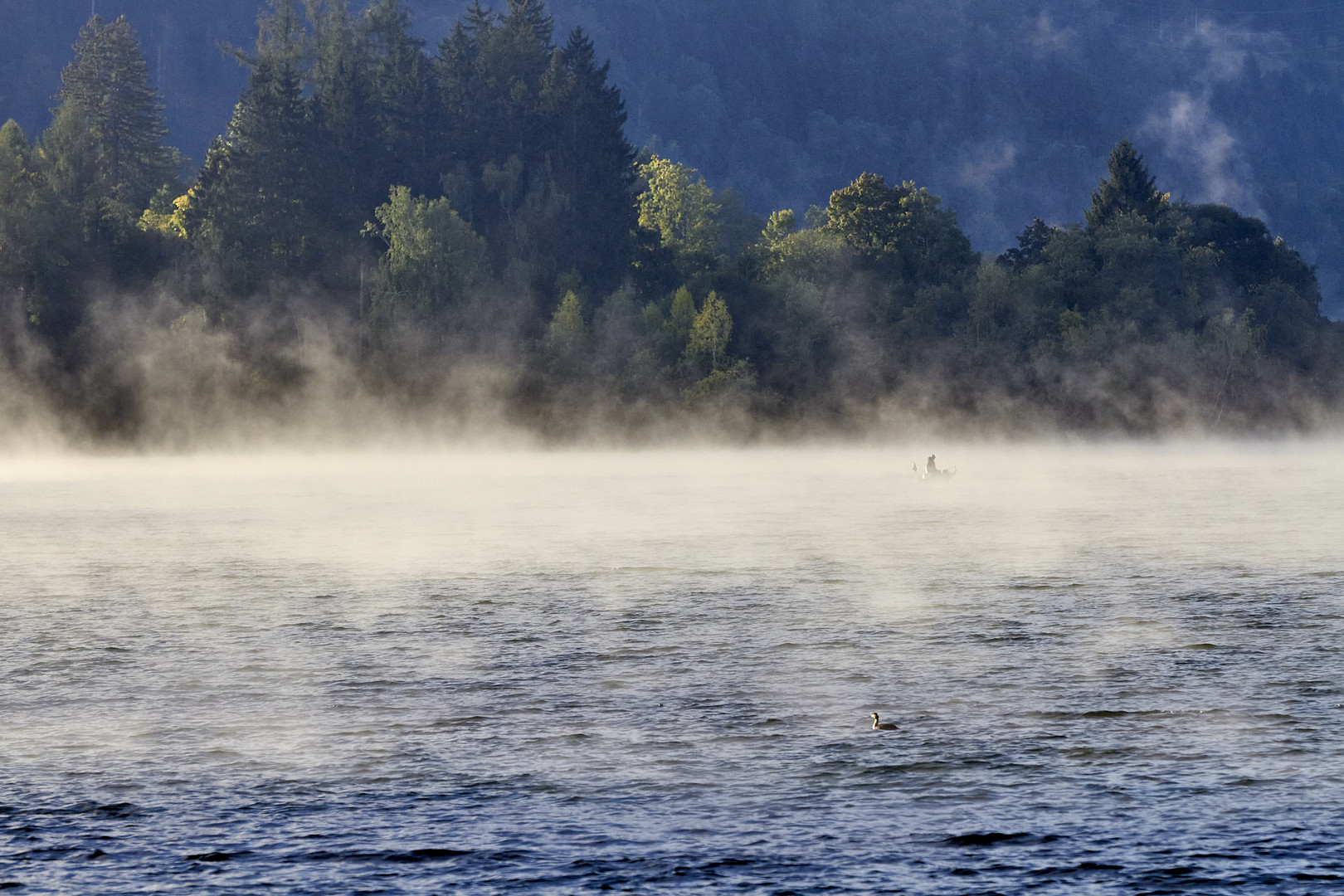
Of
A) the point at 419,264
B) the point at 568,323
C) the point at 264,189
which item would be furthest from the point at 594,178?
the point at 264,189

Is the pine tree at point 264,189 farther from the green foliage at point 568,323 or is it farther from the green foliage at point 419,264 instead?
the green foliage at point 568,323

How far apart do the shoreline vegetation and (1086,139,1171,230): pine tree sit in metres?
0.38

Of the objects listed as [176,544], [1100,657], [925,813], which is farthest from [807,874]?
[176,544]

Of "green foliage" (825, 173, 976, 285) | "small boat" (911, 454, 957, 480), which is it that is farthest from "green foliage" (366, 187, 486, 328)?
"small boat" (911, 454, 957, 480)

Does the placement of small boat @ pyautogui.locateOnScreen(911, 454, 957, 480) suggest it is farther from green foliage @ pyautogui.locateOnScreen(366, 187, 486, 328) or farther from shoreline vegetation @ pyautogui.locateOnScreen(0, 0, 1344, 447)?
green foliage @ pyautogui.locateOnScreen(366, 187, 486, 328)

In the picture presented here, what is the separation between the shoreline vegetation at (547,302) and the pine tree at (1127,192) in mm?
377

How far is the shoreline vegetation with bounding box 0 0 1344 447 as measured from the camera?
164 m

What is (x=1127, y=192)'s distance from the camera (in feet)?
618

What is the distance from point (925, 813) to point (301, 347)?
150m

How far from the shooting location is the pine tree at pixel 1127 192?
7357 inches

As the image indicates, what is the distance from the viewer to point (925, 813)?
2195cm

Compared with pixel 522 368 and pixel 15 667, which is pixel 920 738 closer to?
pixel 15 667

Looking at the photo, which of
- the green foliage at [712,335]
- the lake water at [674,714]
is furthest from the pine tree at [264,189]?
the lake water at [674,714]

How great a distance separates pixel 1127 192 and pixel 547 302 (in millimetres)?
64086
